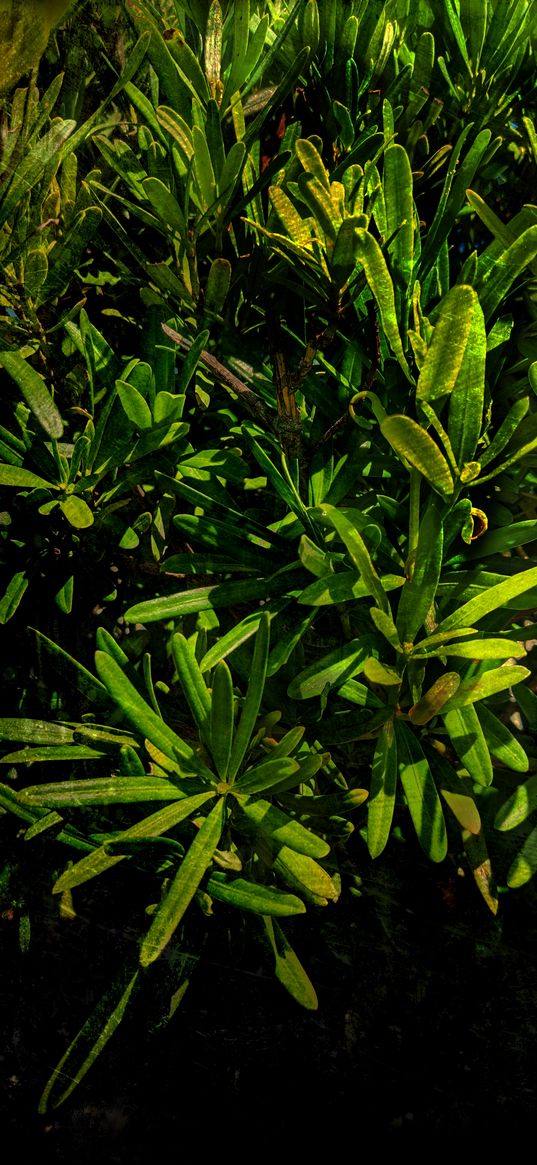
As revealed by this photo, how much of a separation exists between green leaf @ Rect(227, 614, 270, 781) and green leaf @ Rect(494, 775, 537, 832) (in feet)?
0.62

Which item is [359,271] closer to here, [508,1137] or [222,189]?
[222,189]

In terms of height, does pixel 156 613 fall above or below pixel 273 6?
below

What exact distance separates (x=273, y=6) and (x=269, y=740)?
2.54ft

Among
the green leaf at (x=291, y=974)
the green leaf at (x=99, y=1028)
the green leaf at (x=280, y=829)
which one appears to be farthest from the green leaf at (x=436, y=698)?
the green leaf at (x=99, y=1028)

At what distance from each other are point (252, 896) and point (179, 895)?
2.8 inches

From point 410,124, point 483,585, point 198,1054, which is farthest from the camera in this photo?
point 198,1054

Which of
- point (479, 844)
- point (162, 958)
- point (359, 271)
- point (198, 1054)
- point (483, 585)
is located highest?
point (359, 271)

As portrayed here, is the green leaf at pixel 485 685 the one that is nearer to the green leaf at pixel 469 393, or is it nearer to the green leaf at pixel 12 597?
the green leaf at pixel 469 393

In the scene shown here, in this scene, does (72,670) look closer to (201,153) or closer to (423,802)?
(423,802)

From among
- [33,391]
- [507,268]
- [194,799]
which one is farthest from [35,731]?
[507,268]

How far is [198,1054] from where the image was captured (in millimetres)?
768

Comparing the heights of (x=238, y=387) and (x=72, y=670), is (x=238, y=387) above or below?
above

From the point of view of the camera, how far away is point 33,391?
519mm

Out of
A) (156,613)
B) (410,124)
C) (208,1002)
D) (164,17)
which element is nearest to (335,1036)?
(208,1002)
